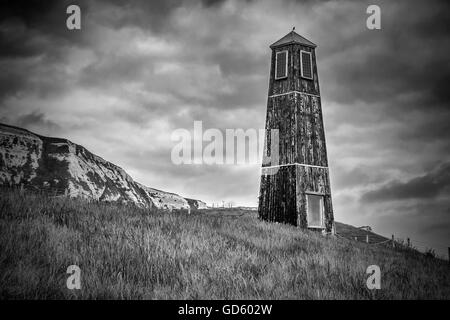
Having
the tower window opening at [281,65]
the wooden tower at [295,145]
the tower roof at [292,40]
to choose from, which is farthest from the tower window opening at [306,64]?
the tower window opening at [281,65]

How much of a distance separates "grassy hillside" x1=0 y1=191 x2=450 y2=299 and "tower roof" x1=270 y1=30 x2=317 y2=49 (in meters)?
15.6

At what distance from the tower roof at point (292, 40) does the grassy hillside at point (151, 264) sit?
1557 centimetres

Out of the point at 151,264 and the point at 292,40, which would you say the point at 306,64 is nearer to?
the point at 292,40

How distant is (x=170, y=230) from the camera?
9602 mm

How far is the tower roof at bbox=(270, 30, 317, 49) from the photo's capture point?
2226 centimetres

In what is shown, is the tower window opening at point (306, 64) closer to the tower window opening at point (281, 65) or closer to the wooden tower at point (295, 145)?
the wooden tower at point (295, 145)

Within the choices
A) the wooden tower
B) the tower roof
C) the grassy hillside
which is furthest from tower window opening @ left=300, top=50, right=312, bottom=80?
the grassy hillside

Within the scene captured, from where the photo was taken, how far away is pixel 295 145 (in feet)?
67.5

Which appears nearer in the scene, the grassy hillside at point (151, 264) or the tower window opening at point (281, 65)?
the grassy hillside at point (151, 264)

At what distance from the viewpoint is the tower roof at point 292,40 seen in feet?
73.0
